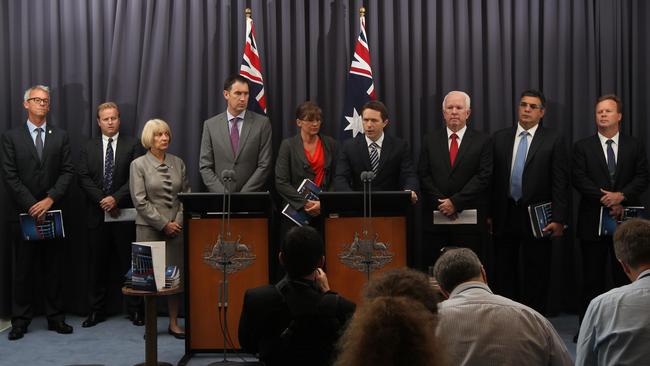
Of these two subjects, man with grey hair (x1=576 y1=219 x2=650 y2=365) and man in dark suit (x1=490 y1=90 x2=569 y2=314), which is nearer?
man with grey hair (x1=576 y1=219 x2=650 y2=365)

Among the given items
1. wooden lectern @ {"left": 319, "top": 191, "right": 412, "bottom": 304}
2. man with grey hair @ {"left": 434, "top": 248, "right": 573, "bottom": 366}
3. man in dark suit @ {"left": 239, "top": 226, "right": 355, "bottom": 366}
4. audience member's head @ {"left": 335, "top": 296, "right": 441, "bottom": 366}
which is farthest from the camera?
wooden lectern @ {"left": 319, "top": 191, "right": 412, "bottom": 304}

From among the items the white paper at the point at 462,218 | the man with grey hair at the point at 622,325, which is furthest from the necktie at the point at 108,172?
the man with grey hair at the point at 622,325

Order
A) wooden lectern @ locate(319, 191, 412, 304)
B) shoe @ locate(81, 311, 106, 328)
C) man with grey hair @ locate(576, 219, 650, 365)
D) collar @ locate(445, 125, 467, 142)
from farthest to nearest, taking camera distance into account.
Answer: shoe @ locate(81, 311, 106, 328) → collar @ locate(445, 125, 467, 142) → wooden lectern @ locate(319, 191, 412, 304) → man with grey hair @ locate(576, 219, 650, 365)

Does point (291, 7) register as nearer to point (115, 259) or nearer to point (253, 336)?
point (115, 259)

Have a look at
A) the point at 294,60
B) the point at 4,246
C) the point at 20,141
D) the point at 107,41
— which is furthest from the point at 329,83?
the point at 4,246

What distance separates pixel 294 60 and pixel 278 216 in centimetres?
139

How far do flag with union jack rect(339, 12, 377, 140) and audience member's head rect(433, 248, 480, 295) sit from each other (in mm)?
3709

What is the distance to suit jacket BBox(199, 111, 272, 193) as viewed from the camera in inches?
238

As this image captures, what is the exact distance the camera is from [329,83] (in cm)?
682

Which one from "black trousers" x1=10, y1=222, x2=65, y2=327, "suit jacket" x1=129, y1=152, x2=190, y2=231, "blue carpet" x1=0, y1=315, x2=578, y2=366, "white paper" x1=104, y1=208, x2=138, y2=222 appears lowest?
"blue carpet" x1=0, y1=315, x2=578, y2=366

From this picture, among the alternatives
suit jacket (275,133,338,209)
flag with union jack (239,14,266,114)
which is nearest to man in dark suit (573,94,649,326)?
suit jacket (275,133,338,209)

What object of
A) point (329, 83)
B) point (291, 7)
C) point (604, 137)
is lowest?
point (604, 137)

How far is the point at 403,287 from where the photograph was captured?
7.14 ft

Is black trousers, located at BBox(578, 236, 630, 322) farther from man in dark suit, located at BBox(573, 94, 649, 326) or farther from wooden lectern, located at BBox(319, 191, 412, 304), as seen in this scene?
wooden lectern, located at BBox(319, 191, 412, 304)
